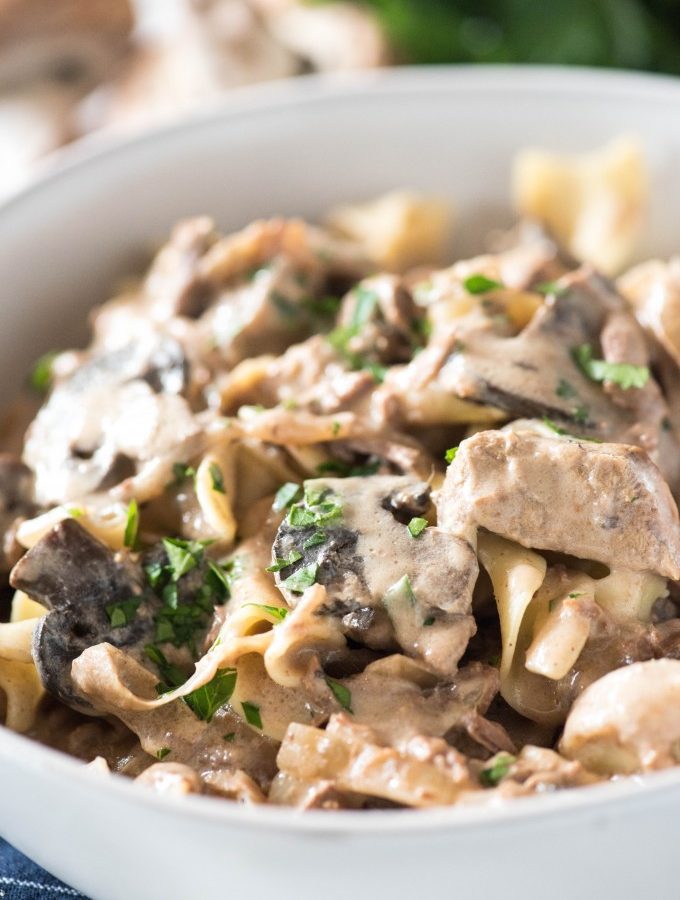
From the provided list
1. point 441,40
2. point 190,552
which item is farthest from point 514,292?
point 441,40

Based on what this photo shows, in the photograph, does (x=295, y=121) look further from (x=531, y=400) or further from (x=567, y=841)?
(x=567, y=841)

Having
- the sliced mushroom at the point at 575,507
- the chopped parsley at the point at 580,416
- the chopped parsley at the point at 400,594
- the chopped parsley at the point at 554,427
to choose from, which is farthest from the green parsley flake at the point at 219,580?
the chopped parsley at the point at 580,416

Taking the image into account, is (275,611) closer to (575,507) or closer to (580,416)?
(575,507)

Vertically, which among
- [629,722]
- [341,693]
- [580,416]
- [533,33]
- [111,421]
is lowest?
[533,33]

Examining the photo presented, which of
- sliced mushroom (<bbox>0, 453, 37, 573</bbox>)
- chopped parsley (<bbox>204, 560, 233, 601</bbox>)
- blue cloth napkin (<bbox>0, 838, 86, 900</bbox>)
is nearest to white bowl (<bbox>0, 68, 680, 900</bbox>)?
blue cloth napkin (<bbox>0, 838, 86, 900</bbox>)

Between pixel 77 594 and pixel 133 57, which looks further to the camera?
pixel 133 57

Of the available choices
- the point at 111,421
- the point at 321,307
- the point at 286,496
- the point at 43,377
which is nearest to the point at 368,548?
the point at 286,496

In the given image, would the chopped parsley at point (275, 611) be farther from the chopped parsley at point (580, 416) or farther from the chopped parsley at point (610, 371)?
the chopped parsley at point (610, 371)
